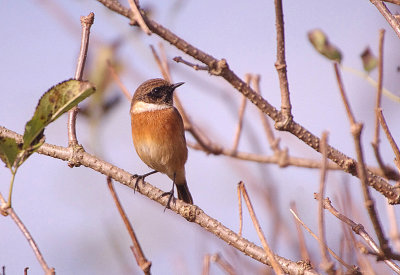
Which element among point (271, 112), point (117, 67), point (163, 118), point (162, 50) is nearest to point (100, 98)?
point (117, 67)

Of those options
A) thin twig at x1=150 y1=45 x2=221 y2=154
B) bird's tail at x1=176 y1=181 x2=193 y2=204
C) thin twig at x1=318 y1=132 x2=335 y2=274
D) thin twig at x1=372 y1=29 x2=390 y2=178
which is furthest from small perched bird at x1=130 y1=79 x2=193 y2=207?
A: thin twig at x1=318 y1=132 x2=335 y2=274

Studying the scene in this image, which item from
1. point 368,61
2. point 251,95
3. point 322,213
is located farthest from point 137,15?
point 368,61

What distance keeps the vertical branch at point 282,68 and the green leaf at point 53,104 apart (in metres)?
0.83

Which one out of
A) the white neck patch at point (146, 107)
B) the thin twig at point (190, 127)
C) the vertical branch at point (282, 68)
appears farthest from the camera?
the white neck patch at point (146, 107)

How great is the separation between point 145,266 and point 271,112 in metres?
0.92

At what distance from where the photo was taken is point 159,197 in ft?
9.41

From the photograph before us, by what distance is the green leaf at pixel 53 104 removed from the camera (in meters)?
1.76

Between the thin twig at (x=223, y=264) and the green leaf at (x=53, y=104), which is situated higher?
the green leaf at (x=53, y=104)

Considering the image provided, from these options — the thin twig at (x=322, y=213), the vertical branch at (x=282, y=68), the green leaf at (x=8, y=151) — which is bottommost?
the thin twig at (x=322, y=213)

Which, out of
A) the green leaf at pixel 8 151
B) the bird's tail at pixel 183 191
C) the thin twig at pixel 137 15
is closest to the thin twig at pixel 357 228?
the thin twig at pixel 137 15

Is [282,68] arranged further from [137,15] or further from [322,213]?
[322,213]

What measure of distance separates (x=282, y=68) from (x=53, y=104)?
96cm

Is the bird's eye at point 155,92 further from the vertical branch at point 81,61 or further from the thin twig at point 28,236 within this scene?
the thin twig at point 28,236

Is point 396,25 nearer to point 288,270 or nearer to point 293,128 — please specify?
point 293,128
